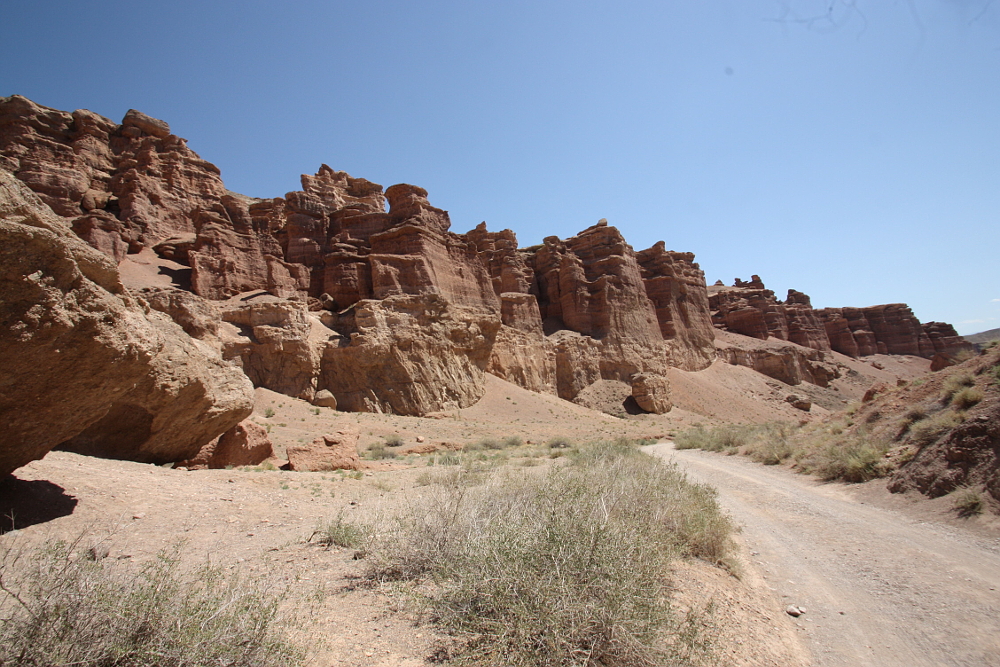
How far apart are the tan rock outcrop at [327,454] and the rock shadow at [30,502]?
5.06m

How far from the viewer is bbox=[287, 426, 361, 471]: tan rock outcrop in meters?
11.3

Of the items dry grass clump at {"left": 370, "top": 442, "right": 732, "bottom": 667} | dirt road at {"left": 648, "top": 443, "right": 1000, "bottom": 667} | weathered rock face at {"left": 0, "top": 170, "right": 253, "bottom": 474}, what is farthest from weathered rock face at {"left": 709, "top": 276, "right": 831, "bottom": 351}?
weathered rock face at {"left": 0, "top": 170, "right": 253, "bottom": 474}

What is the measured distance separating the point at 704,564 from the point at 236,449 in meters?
10.1

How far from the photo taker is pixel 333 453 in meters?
12.2

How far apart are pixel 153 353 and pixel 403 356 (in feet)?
75.7

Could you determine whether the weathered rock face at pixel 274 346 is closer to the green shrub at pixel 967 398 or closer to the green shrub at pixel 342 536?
the green shrub at pixel 342 536

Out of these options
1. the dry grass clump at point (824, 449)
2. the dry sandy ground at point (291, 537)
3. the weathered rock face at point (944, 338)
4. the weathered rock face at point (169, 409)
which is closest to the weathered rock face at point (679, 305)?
the dry grass clump at point (824, 449)

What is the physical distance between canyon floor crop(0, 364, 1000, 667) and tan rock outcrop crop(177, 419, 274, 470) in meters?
1.05

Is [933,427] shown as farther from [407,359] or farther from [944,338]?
[944,338]

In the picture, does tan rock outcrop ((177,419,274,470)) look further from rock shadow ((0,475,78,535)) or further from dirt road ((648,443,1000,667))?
dirt road ((648,443,1000,667))

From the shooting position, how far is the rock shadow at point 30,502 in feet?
17.7

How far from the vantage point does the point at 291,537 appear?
619 cm

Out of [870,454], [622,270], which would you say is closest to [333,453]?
[870,454]

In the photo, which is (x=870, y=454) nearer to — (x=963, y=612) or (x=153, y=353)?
(x=963, y=612)
